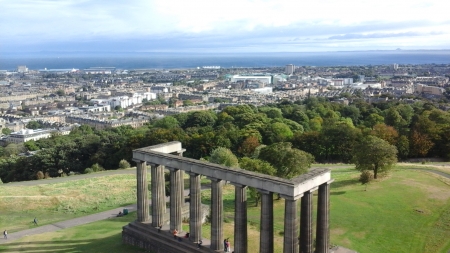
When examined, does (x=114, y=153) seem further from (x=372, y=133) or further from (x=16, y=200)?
(x=372, y=133)

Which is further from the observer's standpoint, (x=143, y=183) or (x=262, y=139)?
(x=262, y=139)

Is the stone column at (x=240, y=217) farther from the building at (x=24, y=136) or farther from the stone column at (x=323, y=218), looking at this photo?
the building at (x=24, y=136)

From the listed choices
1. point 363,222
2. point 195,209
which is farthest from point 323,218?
point 363,222

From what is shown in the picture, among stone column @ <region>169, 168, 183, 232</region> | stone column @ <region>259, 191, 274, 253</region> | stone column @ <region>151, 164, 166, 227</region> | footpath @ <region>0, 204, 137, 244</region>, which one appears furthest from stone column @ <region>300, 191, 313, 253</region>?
footpath @ <region>0, 204, 137, 244</region>

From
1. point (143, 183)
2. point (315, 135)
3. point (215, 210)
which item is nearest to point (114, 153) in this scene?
point (315, 135)

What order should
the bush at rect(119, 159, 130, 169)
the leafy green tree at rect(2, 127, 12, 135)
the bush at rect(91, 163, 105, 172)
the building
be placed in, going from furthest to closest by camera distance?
the leafy green tree at rect(2, 127, 12, 135) → the building → the bush at rect(91, 163, 105, 172) → the bush at rect(119, 159, 130, 169)

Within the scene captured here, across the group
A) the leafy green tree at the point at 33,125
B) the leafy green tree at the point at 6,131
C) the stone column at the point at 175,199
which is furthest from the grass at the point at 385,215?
the leafy green tree at the point at 33,125

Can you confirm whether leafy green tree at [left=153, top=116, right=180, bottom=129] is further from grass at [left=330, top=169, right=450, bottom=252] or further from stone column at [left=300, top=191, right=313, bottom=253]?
stone column at [left=300, top=191, right=313, bottom=253]
